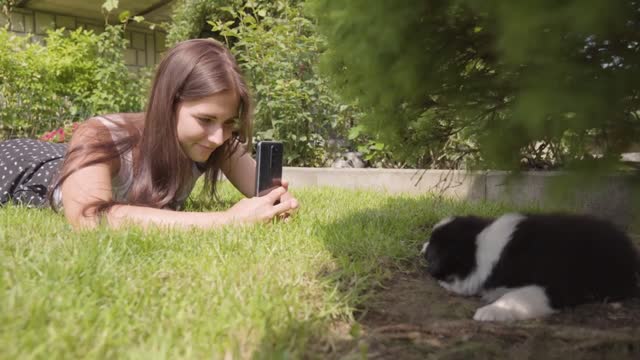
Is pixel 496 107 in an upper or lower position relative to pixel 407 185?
upper

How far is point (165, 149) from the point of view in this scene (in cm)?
294

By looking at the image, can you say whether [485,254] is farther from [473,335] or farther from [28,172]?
[28,172]

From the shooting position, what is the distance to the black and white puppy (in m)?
1.94

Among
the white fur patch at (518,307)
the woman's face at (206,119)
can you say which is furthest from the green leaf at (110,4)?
the white fur patch at (518,307)

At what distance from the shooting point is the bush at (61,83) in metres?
7.39

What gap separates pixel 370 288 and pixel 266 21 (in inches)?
191

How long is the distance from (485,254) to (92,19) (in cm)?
1035

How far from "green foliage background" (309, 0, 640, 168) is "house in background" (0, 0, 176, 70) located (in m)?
8.77

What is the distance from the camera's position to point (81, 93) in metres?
8.02

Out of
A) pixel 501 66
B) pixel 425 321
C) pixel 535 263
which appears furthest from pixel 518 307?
pixel 501 66

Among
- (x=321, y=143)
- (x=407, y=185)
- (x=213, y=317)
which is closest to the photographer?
(x=213, y=317)

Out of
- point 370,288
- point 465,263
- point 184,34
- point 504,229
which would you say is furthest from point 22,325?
point 184,34

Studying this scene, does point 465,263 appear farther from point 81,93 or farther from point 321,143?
point 81,93

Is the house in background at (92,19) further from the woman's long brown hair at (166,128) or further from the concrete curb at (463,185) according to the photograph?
the woman's long brown hair at (166,128)
